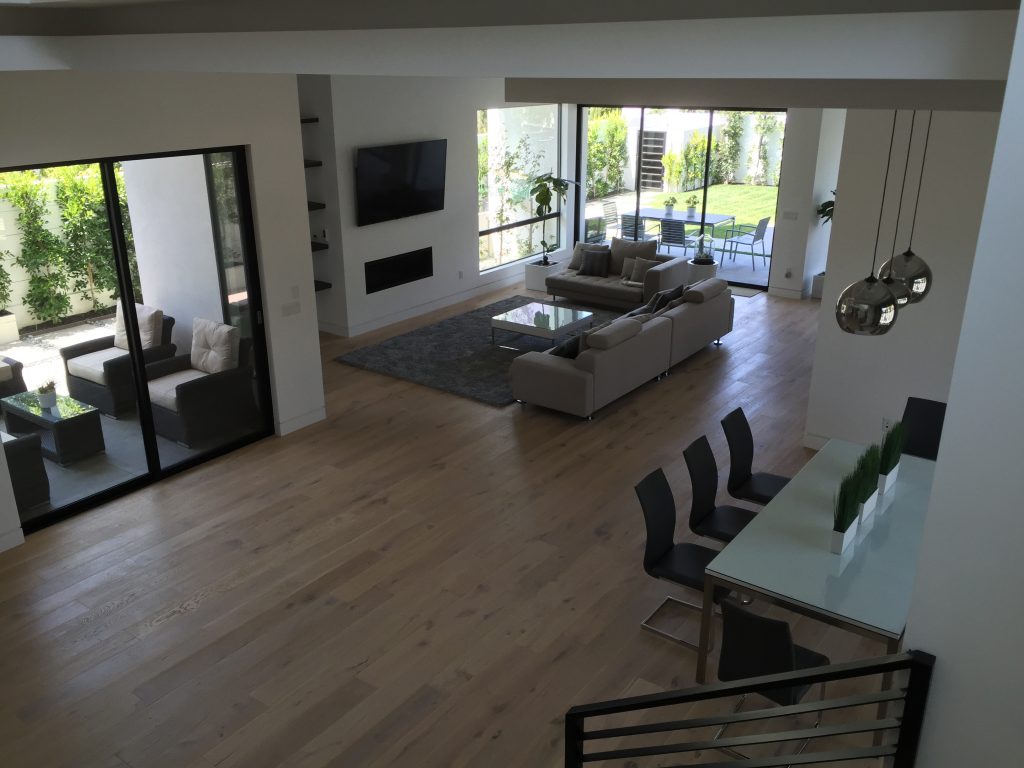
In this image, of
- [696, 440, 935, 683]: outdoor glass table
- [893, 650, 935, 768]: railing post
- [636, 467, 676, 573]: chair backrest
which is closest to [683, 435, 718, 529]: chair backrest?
[636, 467, 676, 573]: chair backrest

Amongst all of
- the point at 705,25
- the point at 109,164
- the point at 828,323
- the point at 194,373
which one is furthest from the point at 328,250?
the point at 705,25

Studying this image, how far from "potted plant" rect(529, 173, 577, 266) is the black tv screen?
75.4 inches

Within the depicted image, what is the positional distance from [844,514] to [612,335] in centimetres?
386

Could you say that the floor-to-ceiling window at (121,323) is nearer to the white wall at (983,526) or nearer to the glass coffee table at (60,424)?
the glass coffee table at (60,424)

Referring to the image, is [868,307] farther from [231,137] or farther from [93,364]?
[93,364]

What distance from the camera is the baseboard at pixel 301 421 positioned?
7.53m

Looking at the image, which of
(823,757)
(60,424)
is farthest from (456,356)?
(823,757)

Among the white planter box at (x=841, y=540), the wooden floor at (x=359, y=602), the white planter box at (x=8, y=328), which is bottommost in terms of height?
the wooden floor at (x=359, y=602)

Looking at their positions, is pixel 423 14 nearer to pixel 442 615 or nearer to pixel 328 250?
pixel 442 615

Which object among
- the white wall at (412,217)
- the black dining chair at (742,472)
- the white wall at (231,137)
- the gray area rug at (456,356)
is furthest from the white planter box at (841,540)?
the white wall at (412,217)

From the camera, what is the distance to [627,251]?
11.7 meters

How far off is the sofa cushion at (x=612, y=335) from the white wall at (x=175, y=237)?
3.26 metres

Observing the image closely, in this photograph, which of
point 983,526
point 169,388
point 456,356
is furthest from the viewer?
point 456,356

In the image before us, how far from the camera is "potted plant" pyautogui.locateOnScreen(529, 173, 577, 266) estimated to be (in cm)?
1212
